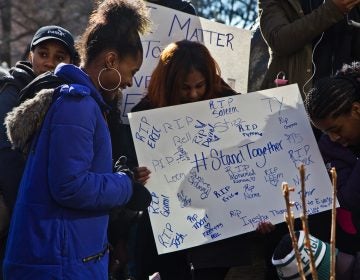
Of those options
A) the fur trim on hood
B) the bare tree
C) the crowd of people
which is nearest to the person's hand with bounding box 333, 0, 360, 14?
the crowd of people

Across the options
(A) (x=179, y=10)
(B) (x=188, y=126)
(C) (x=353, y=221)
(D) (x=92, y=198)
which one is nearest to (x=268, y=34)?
(A) (x=179, y=10)

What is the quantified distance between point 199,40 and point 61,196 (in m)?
2.01

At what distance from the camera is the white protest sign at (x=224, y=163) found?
3881mm

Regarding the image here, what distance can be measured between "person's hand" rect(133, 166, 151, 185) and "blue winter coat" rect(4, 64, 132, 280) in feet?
2.10

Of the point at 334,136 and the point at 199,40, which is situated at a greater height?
the point at 199,40

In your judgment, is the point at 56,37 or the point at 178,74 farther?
the point at 56,37

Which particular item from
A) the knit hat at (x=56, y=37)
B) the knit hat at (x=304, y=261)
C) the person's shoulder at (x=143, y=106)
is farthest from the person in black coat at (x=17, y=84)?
the knit hat at (x=304, y=261)

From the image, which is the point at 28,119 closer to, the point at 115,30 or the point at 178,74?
the point at 115,30

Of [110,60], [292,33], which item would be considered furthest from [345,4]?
[110,60]

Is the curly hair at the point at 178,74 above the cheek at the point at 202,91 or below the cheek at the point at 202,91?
above

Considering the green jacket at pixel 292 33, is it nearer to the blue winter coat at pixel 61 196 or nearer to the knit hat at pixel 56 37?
the knit hat at pixel 56 37

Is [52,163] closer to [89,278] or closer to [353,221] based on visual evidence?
[89,278]

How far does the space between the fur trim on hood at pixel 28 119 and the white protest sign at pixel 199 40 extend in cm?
145

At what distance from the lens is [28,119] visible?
3107 mm
